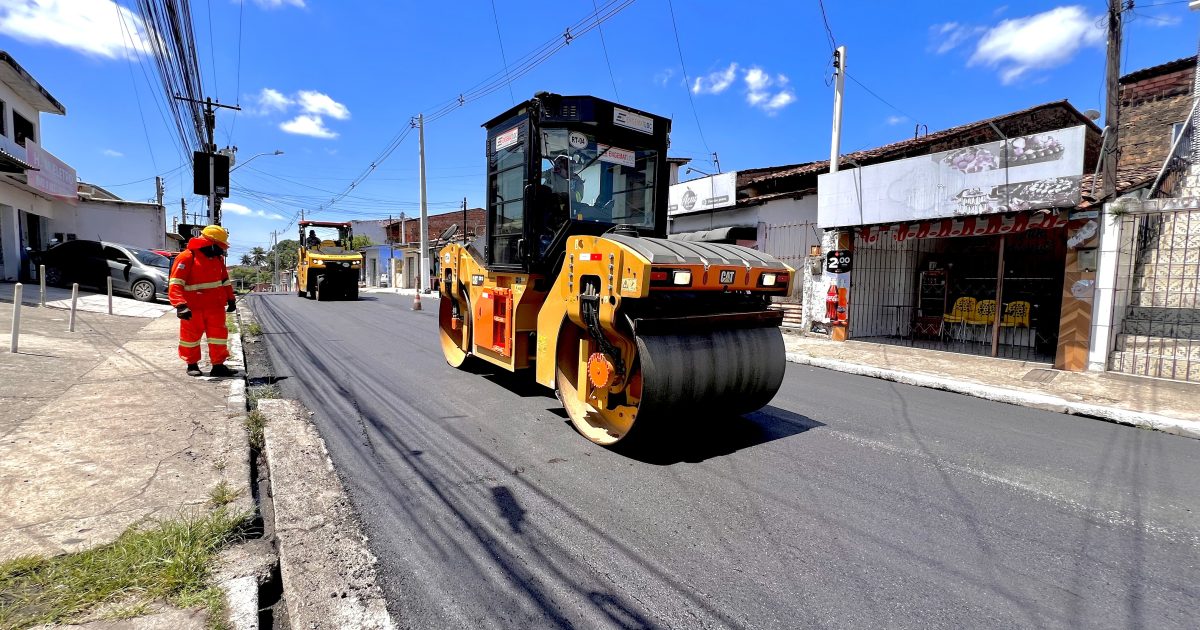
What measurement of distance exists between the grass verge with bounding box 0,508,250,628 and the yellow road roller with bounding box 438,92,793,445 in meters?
2.47

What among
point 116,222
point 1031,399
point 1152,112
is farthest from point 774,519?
point 116,222

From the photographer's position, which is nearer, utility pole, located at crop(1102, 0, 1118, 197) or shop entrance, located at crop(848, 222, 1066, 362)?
utility pole, located at crop(1102, 0, 1118, 197)

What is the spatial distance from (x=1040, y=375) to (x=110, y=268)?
19.7 m

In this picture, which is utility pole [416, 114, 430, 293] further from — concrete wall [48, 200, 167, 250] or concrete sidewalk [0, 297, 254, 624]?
concrete sidewalk [0, 297, 254, 624]

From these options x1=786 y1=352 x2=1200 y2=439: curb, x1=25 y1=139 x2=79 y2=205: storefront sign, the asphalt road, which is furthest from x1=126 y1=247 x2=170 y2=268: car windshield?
x1=786 y1=352 x2=1200 y2=439: curb

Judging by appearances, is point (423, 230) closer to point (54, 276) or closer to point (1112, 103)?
point (54, 276)

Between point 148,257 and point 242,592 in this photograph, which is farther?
point 148,257

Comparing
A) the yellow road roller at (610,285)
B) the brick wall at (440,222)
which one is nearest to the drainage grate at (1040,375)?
the yellow road roller at (610,285)

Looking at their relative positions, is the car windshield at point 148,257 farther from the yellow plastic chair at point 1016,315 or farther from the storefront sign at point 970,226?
the yellow plastic chair at point 1016,315

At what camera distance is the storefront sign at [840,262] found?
11516 mm

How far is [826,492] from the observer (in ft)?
11.4

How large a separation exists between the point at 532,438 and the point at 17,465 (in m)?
3.10

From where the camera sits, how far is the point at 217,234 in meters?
6.00

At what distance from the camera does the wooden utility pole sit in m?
7.46
